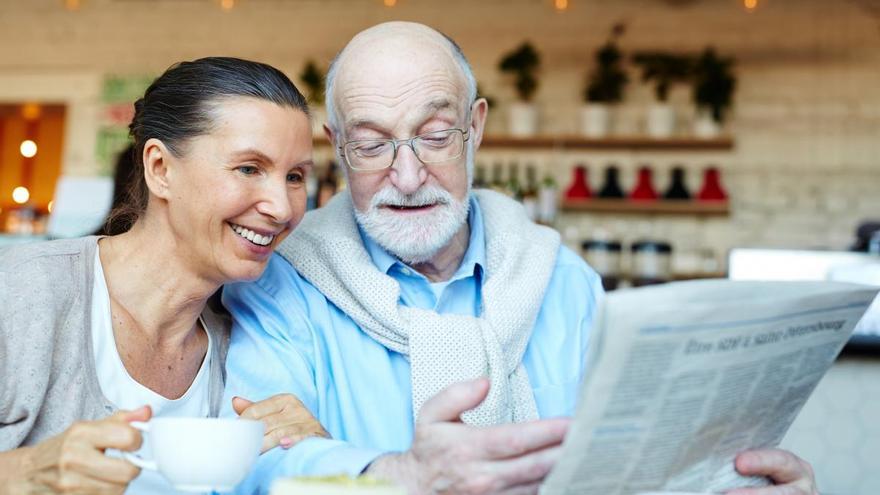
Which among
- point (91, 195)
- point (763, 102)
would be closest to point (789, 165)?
point (763, 102)

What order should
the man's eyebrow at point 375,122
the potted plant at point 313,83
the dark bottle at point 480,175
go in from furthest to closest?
the potted plant at point 313,83, the dark bottle at point 480,175, the man's eyebrow at point 375,122

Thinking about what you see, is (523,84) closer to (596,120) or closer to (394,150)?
(596,120)

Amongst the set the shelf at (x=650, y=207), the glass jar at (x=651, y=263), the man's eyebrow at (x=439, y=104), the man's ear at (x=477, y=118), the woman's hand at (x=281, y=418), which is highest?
the man's eyebrow at (x=439, y=104)

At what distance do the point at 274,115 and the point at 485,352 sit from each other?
17.4 inches

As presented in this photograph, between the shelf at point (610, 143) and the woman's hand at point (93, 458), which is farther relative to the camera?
the shelf at point (610, 143)

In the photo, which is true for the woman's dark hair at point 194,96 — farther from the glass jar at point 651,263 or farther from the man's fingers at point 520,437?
the glass jar at point 651,263

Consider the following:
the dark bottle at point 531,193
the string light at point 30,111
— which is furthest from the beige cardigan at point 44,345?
the string light at point 30,111

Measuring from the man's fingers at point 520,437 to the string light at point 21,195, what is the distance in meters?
6.57

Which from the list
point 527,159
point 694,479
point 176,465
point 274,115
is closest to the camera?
point 176,465

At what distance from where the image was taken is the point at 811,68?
5.10m

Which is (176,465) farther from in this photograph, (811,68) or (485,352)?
(811,68)

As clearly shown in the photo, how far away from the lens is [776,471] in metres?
0.98

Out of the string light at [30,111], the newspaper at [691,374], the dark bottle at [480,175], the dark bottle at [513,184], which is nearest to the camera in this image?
the newspaper at [691,374]

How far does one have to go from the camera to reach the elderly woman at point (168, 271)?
111cm
